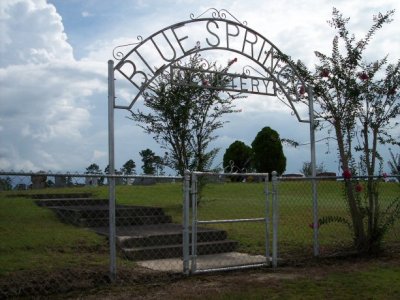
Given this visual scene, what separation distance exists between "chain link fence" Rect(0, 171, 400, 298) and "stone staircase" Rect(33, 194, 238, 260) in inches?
0.6

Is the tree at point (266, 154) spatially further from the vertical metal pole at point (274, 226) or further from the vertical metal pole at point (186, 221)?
the vertical metal pole at point (186, 221)

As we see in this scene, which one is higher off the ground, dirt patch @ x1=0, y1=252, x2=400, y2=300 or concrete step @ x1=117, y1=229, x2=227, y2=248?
concrete step @ x1=117, y1=229, x2=227, y2=248

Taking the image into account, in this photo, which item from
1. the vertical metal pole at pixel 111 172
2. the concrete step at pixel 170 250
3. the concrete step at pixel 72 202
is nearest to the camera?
the vertical metal pole at pixel 111 172

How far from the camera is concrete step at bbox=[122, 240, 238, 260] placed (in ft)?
26.9

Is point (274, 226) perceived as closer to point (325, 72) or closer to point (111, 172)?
point (111, 172)

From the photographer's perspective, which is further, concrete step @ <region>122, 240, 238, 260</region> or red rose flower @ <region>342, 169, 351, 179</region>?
red rose flower @ <region>342, 169, 351, 179</region>

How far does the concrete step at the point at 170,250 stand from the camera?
8.20 meters

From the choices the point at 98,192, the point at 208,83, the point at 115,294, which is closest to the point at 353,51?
the point at 208,83

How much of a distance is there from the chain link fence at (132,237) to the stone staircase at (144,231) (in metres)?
0.02

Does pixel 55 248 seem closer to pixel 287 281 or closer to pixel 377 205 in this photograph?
pixel 287 281

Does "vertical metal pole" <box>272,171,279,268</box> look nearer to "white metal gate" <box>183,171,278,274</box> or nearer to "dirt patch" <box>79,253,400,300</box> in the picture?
"white metal gate" <box>183,171,278,274</box>

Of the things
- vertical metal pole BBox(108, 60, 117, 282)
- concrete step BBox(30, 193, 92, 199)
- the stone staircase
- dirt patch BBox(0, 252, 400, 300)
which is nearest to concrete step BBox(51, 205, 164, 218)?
the stone staircase

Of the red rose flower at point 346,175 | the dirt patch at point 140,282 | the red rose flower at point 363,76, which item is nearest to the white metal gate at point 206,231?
the dirt patch at point 140,282

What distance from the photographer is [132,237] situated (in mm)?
8562
